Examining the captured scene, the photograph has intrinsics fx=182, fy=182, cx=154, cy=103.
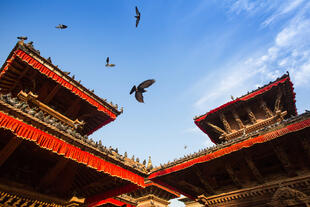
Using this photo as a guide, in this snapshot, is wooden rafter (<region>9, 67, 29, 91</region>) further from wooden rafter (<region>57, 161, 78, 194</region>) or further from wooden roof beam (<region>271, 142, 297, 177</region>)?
wooden roof beam (<region>271, 142, 297, 177</region>)

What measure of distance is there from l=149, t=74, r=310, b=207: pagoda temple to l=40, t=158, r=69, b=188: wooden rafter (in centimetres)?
362

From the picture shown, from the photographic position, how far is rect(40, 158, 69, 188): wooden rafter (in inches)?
216

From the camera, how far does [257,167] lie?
7191 millimetres

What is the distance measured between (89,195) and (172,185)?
3502mm

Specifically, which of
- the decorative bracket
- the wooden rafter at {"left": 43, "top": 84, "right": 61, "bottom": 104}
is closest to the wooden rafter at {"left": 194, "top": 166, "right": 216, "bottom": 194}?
the decorative bracket

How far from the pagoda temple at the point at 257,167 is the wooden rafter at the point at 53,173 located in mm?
3619

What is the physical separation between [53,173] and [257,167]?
734 centimetres

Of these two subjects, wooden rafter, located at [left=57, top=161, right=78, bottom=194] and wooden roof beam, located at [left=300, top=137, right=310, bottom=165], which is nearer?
wooden roof beam, located at [left=300, top=137, right=310, bottom=165]

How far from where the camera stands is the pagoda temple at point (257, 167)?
229 inches

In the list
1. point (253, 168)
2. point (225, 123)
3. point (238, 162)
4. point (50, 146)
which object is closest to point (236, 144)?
point (253, 168)

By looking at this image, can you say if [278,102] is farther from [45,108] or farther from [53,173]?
[45,108]

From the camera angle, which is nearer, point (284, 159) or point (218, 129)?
point (284, 159)

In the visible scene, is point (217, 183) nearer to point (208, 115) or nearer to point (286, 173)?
point (286, 173)

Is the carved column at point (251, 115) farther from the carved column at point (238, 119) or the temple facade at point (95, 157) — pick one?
the carved column at point (238, 119)
